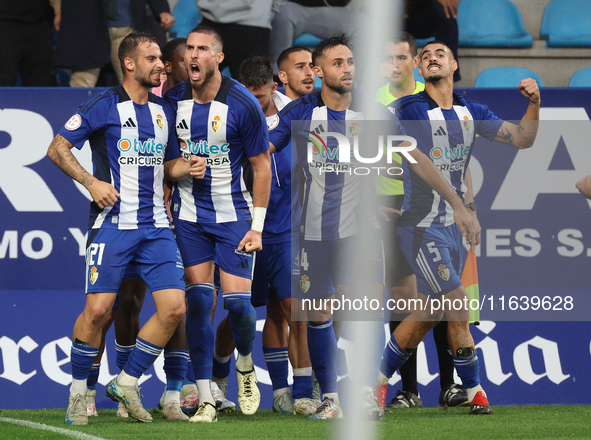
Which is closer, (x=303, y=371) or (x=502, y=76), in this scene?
(x=303, y=371)

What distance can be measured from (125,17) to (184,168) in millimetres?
2689

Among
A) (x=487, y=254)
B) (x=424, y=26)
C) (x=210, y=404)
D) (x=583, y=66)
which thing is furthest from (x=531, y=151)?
(x=210, y=404)

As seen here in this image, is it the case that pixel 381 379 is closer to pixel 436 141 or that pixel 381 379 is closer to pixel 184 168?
pixel 436 141

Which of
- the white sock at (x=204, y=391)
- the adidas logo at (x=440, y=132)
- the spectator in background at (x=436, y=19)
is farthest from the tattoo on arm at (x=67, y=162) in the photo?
the spectator in background at (x=436, y=19)

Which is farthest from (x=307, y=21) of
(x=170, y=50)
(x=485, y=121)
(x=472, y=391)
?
(x=472, y=391)

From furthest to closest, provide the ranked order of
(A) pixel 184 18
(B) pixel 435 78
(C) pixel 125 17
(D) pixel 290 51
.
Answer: (A) pixel 184 18 → (C) pixel 125 17 → (D) pixel 290 51 → (B) pixel 435 78

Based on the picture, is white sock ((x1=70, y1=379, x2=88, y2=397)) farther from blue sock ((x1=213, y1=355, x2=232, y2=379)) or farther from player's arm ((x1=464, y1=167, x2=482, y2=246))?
player's arm ((x1=464, y1=167, x2=482, y2=246))

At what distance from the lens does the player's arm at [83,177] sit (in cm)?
443

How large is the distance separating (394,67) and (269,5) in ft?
4.79

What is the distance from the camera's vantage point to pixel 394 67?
5.73m

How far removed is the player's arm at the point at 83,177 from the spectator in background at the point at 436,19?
3361 mm

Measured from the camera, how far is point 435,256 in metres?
5.02

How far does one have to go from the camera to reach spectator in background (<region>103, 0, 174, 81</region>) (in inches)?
267

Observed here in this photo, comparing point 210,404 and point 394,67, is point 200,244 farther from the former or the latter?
point 394,67
